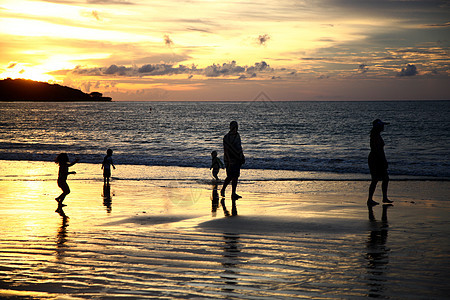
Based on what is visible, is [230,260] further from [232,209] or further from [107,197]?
[107,197]

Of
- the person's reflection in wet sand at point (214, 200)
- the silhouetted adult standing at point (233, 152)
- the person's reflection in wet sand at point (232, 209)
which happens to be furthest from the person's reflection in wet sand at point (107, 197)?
the silhouetted adult standing at point (233, 152)

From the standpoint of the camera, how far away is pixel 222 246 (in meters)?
6.45

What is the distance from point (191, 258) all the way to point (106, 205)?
531 centimetres

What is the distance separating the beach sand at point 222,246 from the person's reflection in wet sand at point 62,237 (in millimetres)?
17

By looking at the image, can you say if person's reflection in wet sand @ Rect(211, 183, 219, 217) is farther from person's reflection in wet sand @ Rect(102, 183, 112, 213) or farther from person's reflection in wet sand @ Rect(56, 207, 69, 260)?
person's reflection in wet sand @ Rect(56, 207, 69, 260)

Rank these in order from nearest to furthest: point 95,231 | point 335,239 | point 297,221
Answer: point 335,239 → point 95,231 → point 297,221

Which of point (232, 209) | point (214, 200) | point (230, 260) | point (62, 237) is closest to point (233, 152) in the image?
point (214, 200)

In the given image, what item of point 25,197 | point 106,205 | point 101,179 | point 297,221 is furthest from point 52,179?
point 297,221

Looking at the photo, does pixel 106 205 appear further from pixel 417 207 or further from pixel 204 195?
pixel 417 207

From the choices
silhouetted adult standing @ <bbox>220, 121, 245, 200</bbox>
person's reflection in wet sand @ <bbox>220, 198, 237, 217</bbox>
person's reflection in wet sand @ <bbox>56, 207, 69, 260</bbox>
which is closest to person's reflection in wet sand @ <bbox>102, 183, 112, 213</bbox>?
person's reflection in wet sand @ <bbox>56, 207, 69, 260</bbox>

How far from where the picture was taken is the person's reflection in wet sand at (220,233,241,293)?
481 centimetres

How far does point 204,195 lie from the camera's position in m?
12.5

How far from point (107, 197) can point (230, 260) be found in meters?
7.03

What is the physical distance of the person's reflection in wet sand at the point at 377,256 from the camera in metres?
4.72
